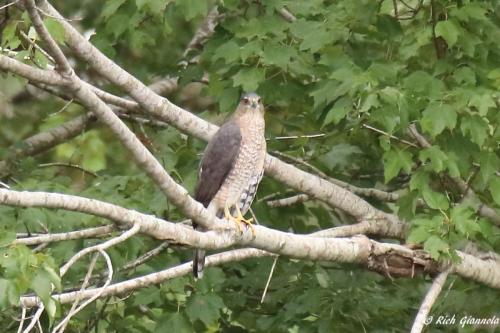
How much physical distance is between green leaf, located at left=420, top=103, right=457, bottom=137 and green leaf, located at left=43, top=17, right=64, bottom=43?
77.8 inches

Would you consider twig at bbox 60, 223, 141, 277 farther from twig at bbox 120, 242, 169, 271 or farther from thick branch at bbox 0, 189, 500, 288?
twig at bbox 120, 242, 169, 271

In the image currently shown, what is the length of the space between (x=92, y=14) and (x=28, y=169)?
63.7 inches

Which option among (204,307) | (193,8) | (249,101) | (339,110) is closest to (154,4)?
(193,8)

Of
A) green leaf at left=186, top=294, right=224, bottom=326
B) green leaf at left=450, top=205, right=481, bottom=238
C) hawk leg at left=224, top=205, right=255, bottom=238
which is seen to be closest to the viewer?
hawk leg at left=224, top=205, right=255, bottom=238

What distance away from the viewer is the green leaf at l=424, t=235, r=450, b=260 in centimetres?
548

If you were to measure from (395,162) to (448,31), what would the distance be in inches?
26.4

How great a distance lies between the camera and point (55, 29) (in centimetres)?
427

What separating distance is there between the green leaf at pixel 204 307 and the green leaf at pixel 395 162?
1.13m

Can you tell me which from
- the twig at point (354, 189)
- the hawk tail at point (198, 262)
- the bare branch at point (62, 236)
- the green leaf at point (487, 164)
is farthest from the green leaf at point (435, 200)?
the bare branch at point (62, 236)

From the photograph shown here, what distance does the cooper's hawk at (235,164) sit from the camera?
618 cm

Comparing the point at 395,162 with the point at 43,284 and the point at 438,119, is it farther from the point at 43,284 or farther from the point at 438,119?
the point at 43,284

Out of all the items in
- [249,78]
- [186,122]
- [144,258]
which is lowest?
[144,258]

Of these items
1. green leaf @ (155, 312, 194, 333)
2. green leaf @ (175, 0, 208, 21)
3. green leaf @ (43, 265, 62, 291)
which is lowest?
green leaf @ (155, 312, 194, 333)

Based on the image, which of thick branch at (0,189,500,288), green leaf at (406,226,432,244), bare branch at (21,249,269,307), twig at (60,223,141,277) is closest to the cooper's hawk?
bare branch at (21,249,269,307)
